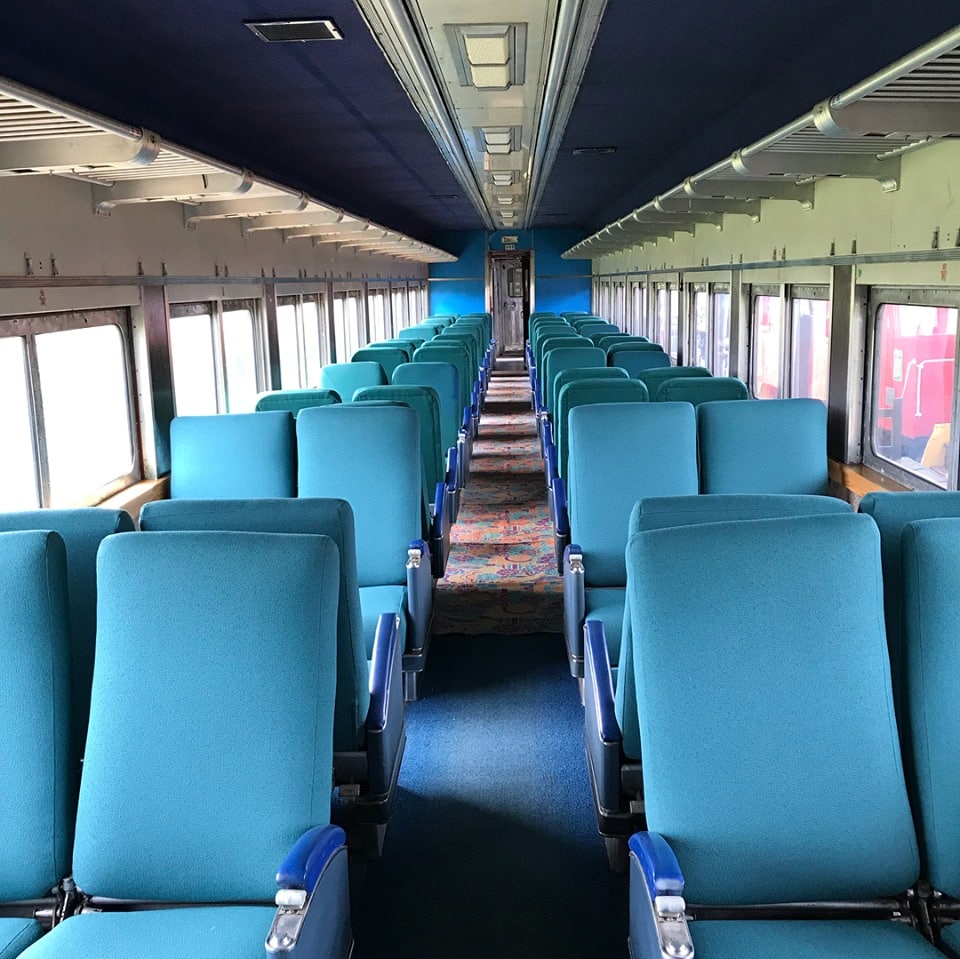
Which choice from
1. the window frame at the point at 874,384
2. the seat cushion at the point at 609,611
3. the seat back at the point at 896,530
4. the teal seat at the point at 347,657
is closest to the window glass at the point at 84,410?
the teal seat at the point at 347,657

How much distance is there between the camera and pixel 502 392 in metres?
16.3

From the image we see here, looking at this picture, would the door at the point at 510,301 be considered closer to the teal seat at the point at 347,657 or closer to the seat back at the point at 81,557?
the teal seat at the point at 347,657

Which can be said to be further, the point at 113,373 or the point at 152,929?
the point at 113,373

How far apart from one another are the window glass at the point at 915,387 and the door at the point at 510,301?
19.0 meters

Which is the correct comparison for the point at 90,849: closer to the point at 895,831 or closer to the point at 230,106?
the point at 895,831

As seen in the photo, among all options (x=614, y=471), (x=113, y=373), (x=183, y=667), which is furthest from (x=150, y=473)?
(x=183, y=667)

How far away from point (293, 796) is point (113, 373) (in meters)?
3.48

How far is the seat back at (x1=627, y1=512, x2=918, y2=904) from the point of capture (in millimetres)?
1918

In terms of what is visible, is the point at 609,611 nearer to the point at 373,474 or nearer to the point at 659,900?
the point at 373,474

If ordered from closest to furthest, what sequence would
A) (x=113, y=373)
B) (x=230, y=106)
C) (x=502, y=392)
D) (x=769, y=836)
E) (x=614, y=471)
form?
(x=769, y=836)
(x=614, y=471)
(x=113, y=373)
(x=230, y=106)
(x=502, y=392)

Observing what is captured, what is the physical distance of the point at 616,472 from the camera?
12.8 feet

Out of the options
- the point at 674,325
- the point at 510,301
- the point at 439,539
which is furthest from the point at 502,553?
the point at 510,301

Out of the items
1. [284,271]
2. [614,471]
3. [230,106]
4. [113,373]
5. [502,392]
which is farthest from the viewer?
[502,392]

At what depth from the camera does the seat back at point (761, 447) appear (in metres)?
4.08
